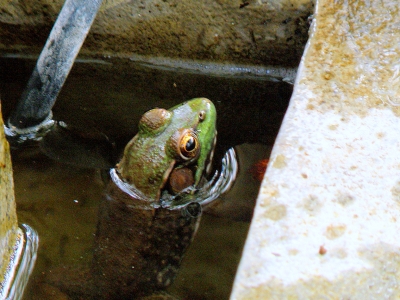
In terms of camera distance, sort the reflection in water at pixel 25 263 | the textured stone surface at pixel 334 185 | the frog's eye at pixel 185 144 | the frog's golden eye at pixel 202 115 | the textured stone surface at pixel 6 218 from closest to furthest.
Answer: the textured stone surface at pixel 334 185 < the textured stone surface at pixel 6 218 < the reflection in water at pixel 25 263 < the frog's eye at pixel 185 144 < the frog's golden eye at pixel 202 115

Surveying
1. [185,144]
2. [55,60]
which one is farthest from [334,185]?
[55,60]

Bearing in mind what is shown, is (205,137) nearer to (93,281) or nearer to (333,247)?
(93,281)

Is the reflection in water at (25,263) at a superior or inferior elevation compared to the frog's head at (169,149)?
inferior

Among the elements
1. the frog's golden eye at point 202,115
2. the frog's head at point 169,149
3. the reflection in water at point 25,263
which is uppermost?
the frog's golden eye at point 202,115

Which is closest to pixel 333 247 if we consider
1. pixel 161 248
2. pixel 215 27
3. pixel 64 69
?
pixel 161 248

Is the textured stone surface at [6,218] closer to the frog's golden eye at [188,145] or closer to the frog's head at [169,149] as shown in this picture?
the frog's head at [169,149]

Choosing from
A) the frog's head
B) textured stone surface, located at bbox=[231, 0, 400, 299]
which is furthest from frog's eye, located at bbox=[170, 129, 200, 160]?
textured stone surface, located at bbox=[231, 0, 400, 299]

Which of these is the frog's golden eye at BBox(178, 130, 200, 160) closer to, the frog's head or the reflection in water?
the frog's head

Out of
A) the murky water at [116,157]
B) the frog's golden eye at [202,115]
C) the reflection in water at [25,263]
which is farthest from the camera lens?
the frog's golden eye at [202,115]

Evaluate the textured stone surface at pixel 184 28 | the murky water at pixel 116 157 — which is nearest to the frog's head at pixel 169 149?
the murky water at pixel 116 157
